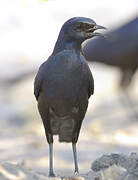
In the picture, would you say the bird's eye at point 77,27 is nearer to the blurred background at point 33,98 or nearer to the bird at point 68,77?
the bird at point 68,77

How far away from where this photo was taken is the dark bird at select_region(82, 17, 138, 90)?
9.30m

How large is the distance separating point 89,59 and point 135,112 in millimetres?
1546

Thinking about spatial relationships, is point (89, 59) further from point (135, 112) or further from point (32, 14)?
point (32, 14)

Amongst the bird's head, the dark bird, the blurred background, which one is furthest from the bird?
the dark bird

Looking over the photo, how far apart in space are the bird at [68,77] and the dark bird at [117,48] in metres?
4.29

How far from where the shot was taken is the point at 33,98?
11.3 meters

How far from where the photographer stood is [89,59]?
9.41m

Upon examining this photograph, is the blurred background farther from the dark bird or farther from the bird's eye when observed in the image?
the bird's eye

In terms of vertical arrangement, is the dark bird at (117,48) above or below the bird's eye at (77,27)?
below

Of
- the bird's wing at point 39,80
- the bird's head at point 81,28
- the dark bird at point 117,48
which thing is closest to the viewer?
the bird's head at point 81,28

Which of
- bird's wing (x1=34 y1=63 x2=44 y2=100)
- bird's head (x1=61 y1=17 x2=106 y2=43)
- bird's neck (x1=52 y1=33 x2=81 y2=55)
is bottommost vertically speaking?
bird's wing (x1=34 y1=63 x2=44 y2=100)

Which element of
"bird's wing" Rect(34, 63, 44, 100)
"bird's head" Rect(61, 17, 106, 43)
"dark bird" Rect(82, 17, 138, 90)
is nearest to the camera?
"bird's head" Rect(61, 17, 106, 43)

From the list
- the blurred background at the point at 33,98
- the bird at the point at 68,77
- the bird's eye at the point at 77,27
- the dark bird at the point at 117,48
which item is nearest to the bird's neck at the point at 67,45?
the bird at the point at 68,77

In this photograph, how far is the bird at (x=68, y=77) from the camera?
15.9 ft
